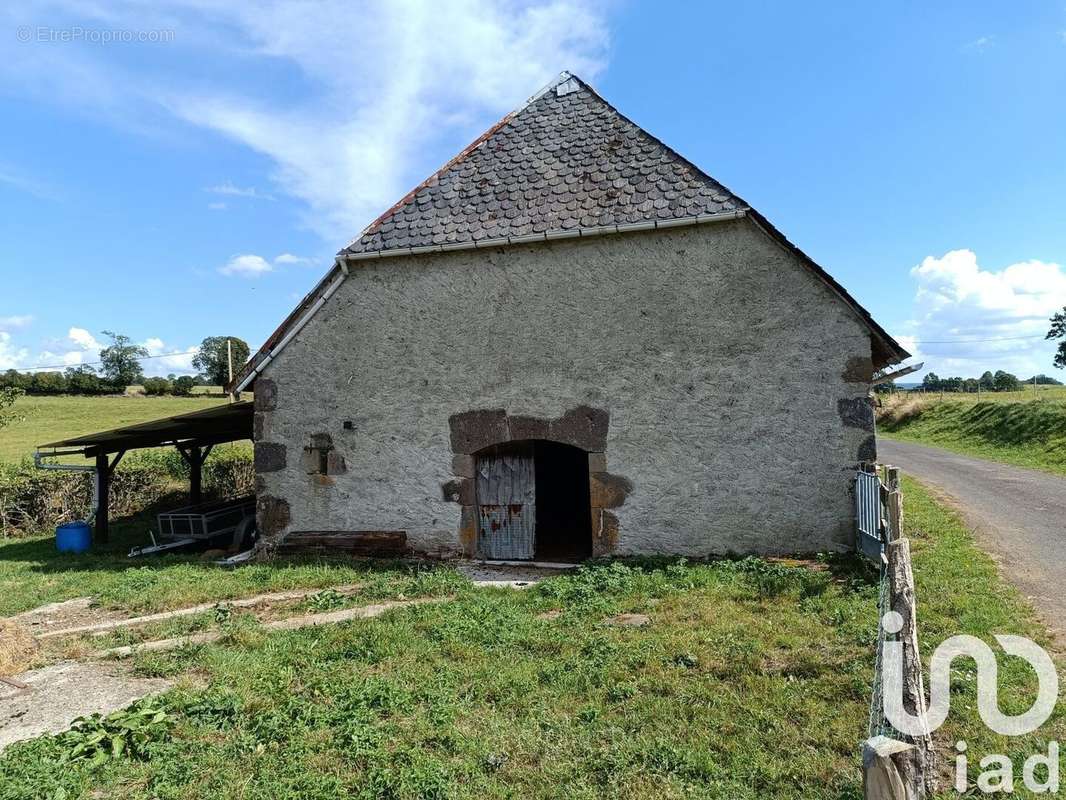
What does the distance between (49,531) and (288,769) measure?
44.8 feet

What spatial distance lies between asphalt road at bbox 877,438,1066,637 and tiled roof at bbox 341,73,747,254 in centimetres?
526

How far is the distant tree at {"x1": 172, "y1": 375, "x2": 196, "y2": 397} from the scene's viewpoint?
53312 millimetres

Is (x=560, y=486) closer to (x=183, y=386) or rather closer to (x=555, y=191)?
(x=555, y=191)

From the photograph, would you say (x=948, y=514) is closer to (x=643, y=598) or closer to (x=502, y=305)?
(x=643, y=598)

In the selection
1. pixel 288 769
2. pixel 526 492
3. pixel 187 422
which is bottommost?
pixel 288 769

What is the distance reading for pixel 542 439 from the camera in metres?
8.84

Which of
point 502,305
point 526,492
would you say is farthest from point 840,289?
point 526,492

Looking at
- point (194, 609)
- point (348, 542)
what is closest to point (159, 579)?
point (194, 609)

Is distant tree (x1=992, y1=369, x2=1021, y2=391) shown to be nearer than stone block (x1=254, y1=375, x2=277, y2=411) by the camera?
No

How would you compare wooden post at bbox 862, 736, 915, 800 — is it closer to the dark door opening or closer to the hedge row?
the dark door opening

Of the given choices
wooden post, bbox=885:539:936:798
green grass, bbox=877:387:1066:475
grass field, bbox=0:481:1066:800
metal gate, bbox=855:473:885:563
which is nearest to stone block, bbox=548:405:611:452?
grass field, bbox=0:481:1066:800

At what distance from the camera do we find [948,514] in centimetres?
1059

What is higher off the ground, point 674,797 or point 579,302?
point 579,302

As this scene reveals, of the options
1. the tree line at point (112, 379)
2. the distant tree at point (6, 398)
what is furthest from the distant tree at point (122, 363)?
the distant tree at point (6, 398)
